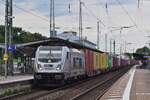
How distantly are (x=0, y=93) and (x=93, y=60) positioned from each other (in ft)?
103

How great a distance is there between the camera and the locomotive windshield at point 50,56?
33.7m

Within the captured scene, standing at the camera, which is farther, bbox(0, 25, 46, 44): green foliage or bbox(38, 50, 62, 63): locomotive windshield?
bbox(0, 25, 46, 44): green foliage

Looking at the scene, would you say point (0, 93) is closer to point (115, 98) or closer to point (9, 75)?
point (115, 98)

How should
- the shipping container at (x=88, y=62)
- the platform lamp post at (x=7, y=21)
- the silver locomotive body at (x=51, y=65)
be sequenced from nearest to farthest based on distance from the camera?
1. the silver locomotive body at (x=51, y=65)
2. the platform lamp post at (x=7, y=21)
3. the shipping container at (x=88, y=62)

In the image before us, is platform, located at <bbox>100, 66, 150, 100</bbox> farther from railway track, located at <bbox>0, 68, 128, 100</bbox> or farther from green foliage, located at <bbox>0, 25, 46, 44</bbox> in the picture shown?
green foliage, located at <bbox>0, 25, 46, 44</bbox>

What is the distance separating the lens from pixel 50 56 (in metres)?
33.8

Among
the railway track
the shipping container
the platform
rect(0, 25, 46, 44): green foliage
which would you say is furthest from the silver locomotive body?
rect(0, 25, 46, 44): green foliage

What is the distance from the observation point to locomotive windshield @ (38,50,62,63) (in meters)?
33.7

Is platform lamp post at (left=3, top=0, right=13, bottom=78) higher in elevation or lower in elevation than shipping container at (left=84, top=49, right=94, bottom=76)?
higher

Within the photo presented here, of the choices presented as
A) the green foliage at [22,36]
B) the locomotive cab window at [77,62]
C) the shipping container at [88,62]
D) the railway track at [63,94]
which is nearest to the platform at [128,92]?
the railway track at [63,94]

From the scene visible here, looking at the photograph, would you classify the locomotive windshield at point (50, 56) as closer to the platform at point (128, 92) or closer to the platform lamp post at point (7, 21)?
the platform at point (128, 92)

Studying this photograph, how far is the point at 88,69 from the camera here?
2077 inches

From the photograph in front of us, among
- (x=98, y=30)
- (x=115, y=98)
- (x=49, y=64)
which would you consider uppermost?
(x=98, y=30)

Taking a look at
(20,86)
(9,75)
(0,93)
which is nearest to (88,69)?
(9,75)
